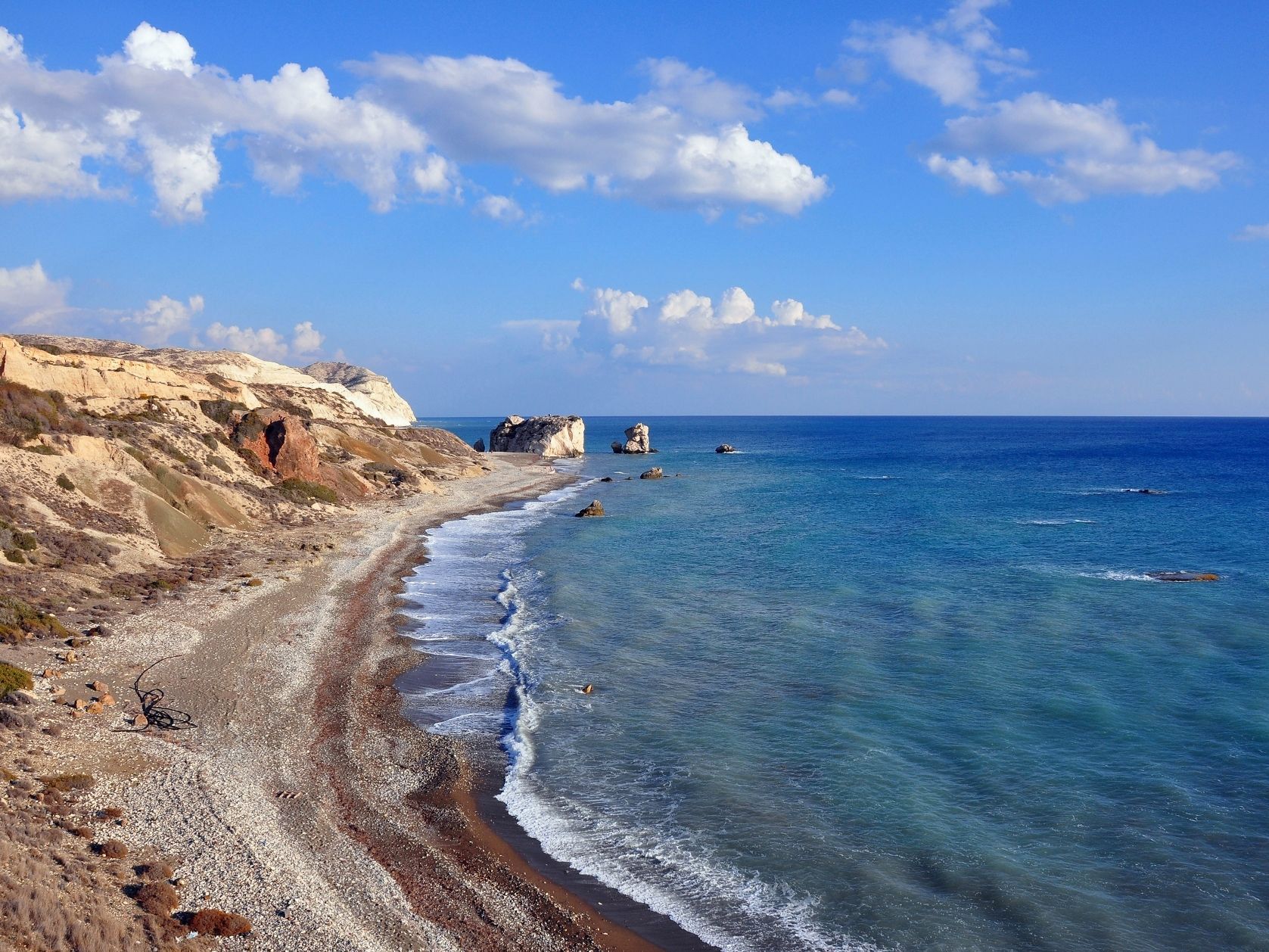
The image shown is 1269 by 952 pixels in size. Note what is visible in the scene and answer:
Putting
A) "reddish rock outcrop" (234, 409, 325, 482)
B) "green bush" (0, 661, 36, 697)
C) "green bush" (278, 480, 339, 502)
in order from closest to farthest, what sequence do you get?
"green bush" (0, 661, 36, 697) < "green bush" (278, 480, 339, 502) < "reddish rock outcrop" (234, 409, 325, 482)

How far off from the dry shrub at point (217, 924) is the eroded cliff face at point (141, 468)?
67.4ft

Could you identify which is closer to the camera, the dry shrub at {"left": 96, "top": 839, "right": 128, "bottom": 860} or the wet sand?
the wet sand

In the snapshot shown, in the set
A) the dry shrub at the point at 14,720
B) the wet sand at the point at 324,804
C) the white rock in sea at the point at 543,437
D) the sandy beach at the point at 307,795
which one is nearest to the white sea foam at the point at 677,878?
the wet sand at the point at 324,804

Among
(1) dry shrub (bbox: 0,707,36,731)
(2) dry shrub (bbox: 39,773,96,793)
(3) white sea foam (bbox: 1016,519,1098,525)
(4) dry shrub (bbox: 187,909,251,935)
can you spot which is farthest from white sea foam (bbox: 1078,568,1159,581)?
(1) dry shrub (bbox: 0,707,36,731)

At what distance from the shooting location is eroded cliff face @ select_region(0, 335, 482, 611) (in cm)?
3356

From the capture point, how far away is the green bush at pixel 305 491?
5725cm

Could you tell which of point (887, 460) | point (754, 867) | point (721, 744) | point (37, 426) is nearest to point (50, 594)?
point (37, 426)

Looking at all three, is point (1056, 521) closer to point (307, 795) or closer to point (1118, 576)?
point (1118, 576)

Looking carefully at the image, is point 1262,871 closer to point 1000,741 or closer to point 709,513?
point 1000,741

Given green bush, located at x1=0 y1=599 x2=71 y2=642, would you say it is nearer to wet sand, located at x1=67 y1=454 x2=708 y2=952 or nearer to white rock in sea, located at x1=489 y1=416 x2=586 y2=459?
wet sand, located at x1=67 y1=454 x2=708 y2=952

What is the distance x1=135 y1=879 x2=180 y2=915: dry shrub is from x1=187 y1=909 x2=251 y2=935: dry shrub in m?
0.44

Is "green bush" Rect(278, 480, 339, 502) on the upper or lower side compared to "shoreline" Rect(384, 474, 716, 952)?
upper

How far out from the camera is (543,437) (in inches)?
5650

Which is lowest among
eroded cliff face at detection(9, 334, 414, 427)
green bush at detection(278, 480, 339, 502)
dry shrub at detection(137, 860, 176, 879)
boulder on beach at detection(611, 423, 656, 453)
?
dry shrub at detection(137, 860, 176, 879)
